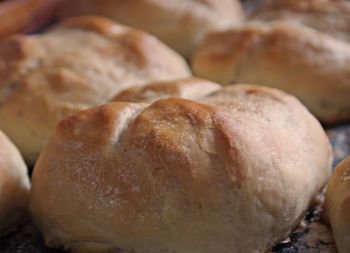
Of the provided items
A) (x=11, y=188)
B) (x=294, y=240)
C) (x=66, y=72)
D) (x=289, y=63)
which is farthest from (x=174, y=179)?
(x=289, y=63)

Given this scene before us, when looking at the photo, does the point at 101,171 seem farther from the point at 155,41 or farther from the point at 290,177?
the point at 155,41

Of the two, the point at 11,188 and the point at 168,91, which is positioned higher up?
the point at 168,91

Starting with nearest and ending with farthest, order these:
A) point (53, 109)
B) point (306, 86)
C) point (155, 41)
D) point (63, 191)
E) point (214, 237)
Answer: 1. point (214, 237)
2. point (63, 191)
3. point (53, 109)
4. point (306, 86)
5. point (155, 41)

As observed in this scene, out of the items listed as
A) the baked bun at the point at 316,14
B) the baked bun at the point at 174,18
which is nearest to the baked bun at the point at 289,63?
the baked bun at the point at 316,14

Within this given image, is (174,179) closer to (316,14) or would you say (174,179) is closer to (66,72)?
(66,72)

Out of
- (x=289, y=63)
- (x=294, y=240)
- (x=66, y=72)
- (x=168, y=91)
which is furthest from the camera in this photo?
(x=289, y=63)

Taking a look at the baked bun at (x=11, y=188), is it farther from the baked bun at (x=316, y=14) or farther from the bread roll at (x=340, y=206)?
the baked bun at (x=316, y=14)

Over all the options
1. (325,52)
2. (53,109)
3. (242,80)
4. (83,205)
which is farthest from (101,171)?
(325,52)
